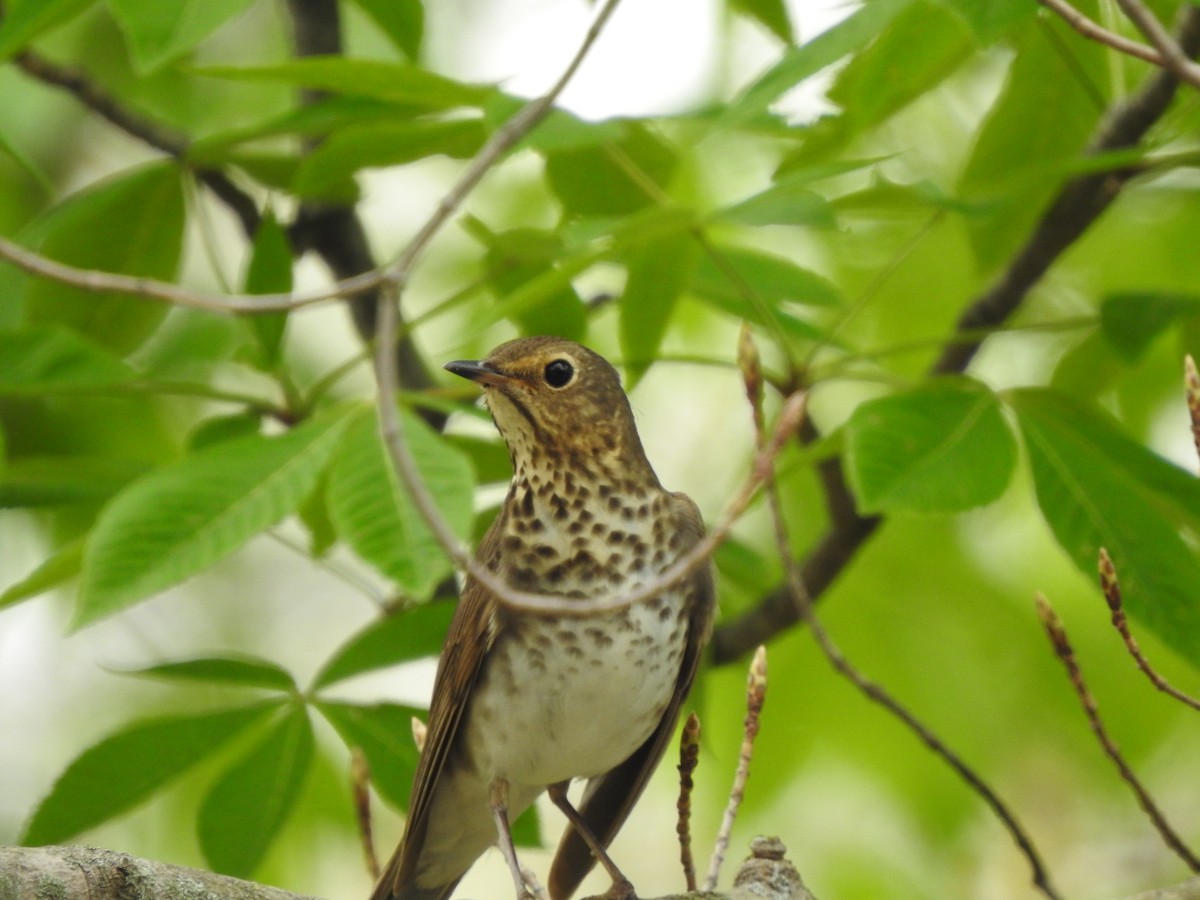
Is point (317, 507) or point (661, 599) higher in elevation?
point (317, 507)

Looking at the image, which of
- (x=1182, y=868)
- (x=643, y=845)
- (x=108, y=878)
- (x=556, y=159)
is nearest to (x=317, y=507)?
(x=556, y=159)

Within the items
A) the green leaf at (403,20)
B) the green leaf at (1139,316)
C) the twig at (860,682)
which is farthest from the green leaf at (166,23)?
the green leaf at (1139,316)

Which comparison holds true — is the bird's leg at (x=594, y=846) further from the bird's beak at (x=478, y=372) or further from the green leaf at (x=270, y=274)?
the green leaf at (x=270, y=274)

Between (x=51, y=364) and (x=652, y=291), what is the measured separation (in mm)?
1412

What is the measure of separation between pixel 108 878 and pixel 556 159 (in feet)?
7.49

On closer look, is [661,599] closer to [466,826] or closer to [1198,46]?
[466,826]

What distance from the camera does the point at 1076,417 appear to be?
3496 mm

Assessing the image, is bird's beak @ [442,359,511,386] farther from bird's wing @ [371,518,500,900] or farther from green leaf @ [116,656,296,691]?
green leaf @ [116,656,296,691]

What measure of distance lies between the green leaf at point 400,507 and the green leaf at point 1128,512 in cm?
127

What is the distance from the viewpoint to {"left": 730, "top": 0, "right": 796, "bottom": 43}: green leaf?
395 centimetres

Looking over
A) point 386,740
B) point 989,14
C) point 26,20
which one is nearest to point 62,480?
point 386,740

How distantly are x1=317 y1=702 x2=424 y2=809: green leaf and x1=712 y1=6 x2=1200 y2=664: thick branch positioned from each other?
3.85ft

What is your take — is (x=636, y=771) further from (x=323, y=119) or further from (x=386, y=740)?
(x=323, y=119)

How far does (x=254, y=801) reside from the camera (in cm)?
373
